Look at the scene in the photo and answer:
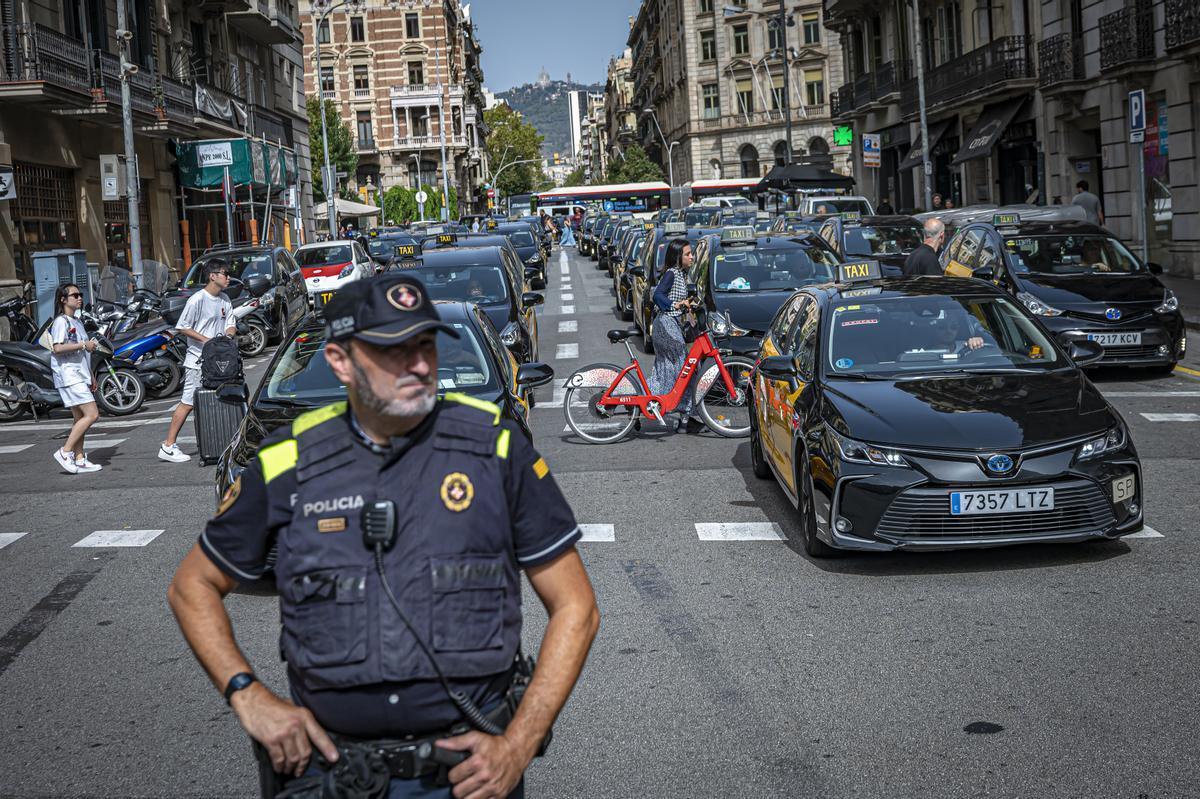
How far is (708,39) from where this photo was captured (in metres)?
97.3

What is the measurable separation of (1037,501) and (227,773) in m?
4.38

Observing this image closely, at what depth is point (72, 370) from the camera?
13.3 m

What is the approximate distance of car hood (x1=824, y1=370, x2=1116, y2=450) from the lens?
7.77 metres

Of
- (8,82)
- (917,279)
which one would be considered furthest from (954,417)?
(8,82)

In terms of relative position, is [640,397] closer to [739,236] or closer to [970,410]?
[970,410]

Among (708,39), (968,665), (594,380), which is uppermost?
(708,39)

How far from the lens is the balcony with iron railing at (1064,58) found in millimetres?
33438

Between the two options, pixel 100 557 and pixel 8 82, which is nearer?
pixel 100 557

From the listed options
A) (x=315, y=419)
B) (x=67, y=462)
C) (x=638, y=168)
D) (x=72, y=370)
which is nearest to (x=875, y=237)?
(x=72, y=370)

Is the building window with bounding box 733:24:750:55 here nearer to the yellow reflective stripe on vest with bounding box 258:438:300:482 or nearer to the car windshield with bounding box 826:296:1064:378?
the car windshield with bounding box 826:296:1064:378

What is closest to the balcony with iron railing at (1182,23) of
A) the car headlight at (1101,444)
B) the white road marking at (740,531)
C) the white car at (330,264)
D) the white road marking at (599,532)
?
the white car at (330,264)

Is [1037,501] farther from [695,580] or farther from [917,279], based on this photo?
[917,279]

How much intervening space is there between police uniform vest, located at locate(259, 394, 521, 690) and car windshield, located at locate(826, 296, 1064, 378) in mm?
6336

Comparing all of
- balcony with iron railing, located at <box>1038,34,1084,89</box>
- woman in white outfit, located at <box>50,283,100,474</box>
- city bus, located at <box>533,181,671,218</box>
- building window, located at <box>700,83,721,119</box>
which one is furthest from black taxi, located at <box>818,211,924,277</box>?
building window, located at <box>700,83,721,119</box>
